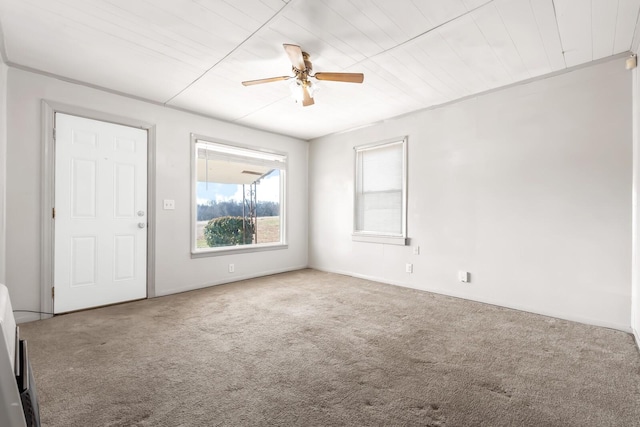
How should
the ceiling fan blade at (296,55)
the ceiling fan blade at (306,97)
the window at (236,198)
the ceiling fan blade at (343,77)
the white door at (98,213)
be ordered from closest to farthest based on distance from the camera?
the ceiling fan blade at (296,55) < the ceiling fan blade at (343,77) < the ceiling fan blade at (306,97) < the white door at (98,213) < the window at (236,198)

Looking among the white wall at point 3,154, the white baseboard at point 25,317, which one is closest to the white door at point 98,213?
the white baseboard at point 25,317

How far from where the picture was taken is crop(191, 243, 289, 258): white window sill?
4141mm

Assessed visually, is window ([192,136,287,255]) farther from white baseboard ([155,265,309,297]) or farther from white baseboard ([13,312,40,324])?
white baseboard ([13,312,40,324])

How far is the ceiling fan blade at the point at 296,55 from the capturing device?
2.24 metres

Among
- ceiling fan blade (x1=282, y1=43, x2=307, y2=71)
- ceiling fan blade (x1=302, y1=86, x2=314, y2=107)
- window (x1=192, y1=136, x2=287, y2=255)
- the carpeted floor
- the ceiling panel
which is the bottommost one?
the carpeted floor

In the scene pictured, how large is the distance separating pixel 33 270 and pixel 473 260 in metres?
4.79

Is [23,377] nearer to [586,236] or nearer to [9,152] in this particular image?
[9,152]

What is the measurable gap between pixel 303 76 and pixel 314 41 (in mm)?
325

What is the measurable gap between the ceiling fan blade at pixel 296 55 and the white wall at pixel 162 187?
225 centimetres

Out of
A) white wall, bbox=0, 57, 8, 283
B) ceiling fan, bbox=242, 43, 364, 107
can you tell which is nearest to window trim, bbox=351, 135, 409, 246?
ceiling fan, bbox=242, 43, 364, 107

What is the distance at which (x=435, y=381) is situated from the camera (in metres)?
1.84

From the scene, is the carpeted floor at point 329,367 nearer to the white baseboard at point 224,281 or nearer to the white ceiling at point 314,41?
the white baseboard at point 224,281

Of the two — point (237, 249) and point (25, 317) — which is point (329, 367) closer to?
point (237, 249)

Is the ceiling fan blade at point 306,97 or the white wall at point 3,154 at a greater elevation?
the ceiling fan blade at point 306,97
